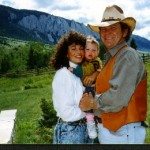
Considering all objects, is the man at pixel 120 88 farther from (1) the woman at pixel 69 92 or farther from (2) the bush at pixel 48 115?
(2) the bush at pixel 48 115

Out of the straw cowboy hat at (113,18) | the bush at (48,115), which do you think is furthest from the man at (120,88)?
the bush at (48,115)

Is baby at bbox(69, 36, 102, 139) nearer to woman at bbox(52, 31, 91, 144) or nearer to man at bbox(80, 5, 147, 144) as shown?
woman at bbox(52, 31, 91, 144)

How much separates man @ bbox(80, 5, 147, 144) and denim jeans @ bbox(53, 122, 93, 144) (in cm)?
42

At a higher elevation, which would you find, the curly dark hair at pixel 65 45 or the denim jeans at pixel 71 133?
the curly dark hair at pixel 65 45

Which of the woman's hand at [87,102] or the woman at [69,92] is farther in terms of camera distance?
the woman at [69,92]

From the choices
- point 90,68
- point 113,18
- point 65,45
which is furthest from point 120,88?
point 65,45

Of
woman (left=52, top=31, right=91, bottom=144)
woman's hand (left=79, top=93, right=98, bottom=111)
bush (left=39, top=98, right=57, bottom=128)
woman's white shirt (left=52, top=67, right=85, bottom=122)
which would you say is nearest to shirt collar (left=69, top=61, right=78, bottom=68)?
woman (left=52, top=31, right=91, bottom=144)

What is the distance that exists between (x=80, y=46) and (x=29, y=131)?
1241cm

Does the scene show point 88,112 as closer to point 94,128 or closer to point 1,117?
point 94,128

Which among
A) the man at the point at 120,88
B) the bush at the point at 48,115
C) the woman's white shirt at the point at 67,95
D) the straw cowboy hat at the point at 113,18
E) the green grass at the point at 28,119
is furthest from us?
the bush at the point at 48,115

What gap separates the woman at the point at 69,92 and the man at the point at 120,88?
1.11 ft

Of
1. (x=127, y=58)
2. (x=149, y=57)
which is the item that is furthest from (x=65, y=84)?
(x=149, y=57)

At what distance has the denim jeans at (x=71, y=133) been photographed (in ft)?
15.8

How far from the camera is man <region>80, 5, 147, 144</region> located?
4.08 m
